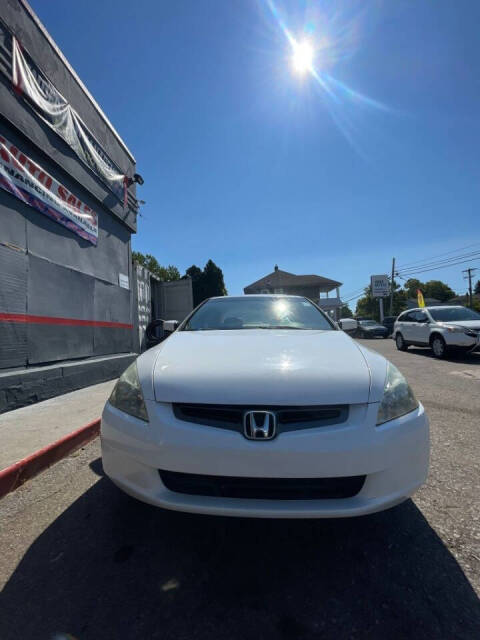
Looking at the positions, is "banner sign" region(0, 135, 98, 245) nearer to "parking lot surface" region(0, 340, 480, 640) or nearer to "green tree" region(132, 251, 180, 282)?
"parking lot surface" region(0, 340, 480, 640)

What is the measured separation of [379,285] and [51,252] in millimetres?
32386

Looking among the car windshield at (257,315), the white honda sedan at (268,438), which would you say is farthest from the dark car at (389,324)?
the white honda sedan at (268,438)

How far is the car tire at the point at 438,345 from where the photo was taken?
28.2 feet

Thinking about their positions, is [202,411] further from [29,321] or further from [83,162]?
[83,162]

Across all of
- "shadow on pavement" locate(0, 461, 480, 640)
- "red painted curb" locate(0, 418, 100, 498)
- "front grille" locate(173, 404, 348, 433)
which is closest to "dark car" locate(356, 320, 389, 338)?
"red painted curb" locate(0, 418, 100, 498)

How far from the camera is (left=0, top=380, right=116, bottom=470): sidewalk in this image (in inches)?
106

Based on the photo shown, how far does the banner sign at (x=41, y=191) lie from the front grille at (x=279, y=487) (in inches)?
170

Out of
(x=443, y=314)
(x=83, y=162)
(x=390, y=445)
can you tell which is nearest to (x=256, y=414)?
(x=390, y=445)

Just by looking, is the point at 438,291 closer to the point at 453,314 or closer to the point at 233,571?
the point at 453,314

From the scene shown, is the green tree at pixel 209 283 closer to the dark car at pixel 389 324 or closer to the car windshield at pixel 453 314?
the dark car at pixel 389 324

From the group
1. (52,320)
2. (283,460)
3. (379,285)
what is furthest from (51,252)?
(379,285)

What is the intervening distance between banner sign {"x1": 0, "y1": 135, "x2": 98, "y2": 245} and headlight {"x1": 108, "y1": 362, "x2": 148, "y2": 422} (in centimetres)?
357

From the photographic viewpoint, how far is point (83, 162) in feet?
18.8

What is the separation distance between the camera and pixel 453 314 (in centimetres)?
923
